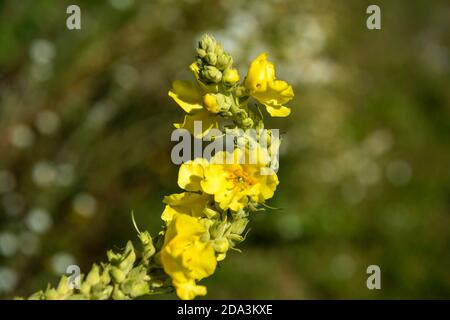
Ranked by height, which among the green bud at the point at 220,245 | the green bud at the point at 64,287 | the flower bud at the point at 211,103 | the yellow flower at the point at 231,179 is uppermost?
the flower bud at the point at 211,103

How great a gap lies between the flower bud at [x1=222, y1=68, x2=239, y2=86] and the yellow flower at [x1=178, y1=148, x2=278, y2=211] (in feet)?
0.69

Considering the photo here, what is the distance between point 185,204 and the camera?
5.84ft

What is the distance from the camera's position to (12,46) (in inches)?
169

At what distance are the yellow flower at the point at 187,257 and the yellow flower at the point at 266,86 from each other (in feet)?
1.58

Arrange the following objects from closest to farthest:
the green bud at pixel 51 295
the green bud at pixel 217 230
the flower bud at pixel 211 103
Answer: the green bud at pixel 51 295 < the green bud at pixel 217 230 < the flower bud at pixel 211 103

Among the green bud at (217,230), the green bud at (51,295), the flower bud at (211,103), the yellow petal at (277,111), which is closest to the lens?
the green bud at (51,295)

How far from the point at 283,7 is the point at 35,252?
2.84 metres

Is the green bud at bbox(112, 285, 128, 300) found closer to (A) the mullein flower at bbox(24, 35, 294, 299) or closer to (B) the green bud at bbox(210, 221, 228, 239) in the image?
(A) the mullein flower at bbox(24, 35, 294, 299)

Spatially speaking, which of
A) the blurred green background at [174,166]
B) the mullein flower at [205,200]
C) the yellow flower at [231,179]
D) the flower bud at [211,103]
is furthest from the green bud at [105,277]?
the blurred green background at [174,166]

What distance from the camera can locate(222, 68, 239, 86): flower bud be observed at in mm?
1804

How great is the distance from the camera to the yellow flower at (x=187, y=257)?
5.25 ft

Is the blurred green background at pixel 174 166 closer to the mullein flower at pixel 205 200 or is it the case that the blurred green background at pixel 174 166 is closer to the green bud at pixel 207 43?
the mullein flower at pixel 205 200

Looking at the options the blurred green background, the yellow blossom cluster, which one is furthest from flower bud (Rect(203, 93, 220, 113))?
the blurred green background
